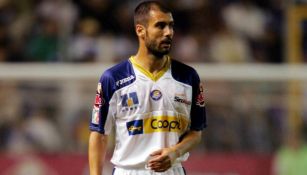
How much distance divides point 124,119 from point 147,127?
0.20 m

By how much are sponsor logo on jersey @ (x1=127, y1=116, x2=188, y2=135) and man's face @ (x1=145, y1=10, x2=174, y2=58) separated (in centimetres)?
51

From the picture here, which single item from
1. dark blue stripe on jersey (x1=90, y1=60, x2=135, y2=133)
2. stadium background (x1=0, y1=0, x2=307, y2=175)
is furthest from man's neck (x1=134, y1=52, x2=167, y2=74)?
stadium background (x1=0, y1=0, x2=307, y2=175)

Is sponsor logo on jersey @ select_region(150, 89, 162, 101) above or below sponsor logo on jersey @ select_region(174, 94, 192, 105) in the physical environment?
above

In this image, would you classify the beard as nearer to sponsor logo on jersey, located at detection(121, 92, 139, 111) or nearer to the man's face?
the man's face

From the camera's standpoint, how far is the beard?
765 cm

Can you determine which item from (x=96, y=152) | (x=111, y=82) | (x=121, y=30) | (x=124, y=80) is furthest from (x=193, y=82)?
(x=121, y=30)

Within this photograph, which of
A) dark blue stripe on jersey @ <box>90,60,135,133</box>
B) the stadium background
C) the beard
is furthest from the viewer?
the stadium background

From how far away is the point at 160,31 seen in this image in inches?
300

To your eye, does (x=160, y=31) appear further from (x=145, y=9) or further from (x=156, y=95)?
(x=156, y=95)

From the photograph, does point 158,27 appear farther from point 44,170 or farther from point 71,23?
point 71,23

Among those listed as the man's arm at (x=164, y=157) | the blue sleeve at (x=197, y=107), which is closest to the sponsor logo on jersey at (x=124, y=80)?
the blue sleeve at (x=197, y=107)

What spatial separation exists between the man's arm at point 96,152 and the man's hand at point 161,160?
0.41 meters

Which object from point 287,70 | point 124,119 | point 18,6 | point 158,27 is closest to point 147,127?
point 124,119

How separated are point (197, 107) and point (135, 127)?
20.7 inches
